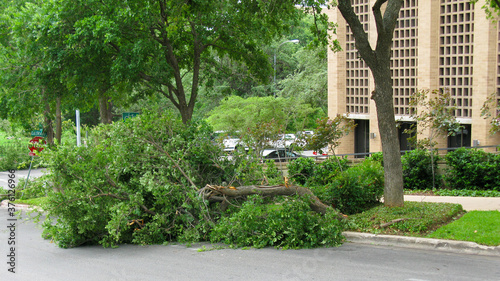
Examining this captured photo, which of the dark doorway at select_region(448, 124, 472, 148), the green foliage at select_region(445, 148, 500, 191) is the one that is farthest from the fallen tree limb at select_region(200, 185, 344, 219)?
the dark doorway at select_region(448, 124, 472, 148)

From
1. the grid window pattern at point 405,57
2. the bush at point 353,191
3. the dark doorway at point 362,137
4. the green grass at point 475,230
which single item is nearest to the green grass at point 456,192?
the green grass at point 475,230

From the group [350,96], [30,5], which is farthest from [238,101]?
[30,5]

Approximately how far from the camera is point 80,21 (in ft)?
43.8

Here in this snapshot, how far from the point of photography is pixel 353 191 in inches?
424

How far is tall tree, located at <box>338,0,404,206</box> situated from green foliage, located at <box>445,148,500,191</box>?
541cm

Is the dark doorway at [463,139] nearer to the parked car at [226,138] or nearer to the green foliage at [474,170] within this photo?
the green foliage at [474,170]

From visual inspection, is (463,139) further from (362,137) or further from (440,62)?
(362,137)

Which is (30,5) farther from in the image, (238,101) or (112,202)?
(238,101)

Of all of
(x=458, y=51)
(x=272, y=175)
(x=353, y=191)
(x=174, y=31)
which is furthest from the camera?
(x=458, y=51)

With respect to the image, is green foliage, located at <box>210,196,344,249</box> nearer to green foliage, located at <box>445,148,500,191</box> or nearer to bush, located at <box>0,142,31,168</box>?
green foliage, located at <box>445,148,500,191</box>

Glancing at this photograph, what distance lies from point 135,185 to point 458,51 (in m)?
17.9

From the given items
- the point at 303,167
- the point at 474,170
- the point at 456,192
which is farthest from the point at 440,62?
the point at 303,167

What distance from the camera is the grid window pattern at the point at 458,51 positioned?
21.5 m

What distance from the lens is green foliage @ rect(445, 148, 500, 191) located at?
45.8 feet
